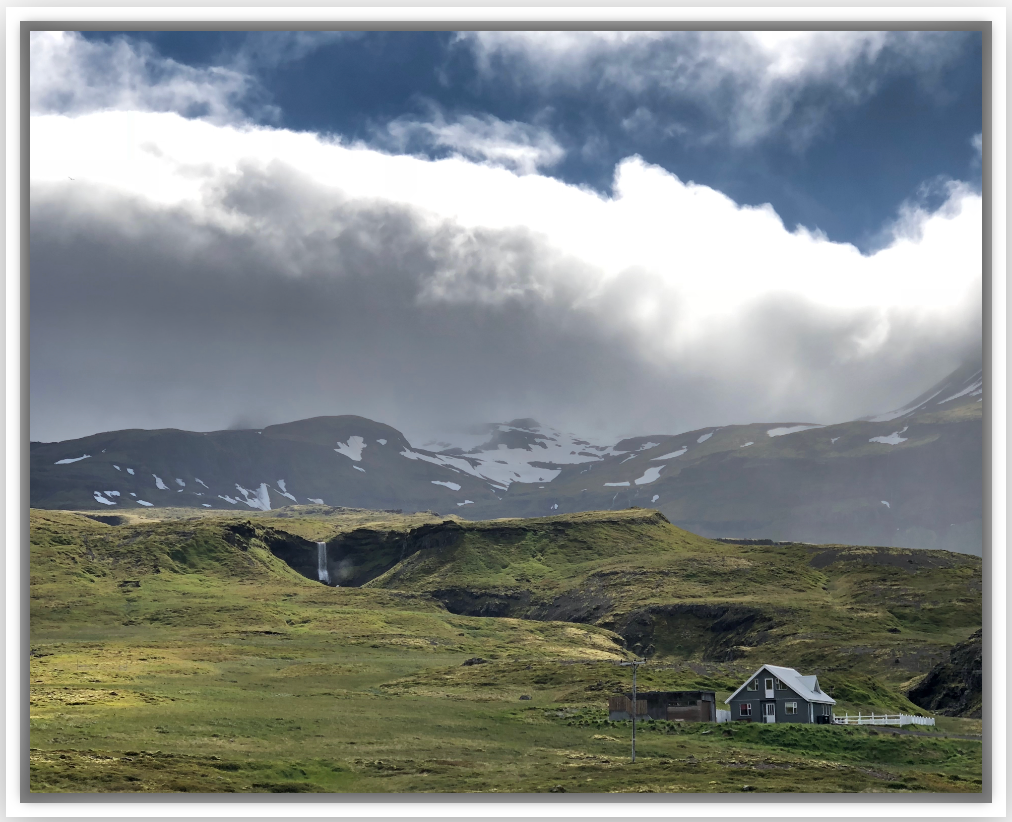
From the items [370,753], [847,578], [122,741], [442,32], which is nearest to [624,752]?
[370,753]

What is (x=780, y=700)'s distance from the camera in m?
52.8

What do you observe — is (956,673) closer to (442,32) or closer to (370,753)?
(370,753)

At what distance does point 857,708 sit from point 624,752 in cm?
2520

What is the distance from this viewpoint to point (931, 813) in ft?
59.9

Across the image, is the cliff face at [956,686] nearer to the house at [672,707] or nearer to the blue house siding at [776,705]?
the blue house siding at [776,705]

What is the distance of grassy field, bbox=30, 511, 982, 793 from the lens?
34.2 meters

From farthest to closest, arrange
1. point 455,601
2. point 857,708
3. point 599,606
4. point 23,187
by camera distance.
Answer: point 455,601 < point 599,606 < point 857,708 < point 23,187

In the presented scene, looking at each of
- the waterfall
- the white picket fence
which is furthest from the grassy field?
the waterfall

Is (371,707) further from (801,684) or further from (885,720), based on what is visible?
(885,720)

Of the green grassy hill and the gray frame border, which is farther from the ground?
the gray frame border

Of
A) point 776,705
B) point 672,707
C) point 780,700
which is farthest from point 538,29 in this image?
point 672,707

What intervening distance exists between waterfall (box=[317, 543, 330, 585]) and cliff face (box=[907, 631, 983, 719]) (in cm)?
13341

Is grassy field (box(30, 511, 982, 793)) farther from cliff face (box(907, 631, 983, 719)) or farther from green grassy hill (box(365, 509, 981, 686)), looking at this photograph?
green grassy hill (box(365, 509, 981, 686))

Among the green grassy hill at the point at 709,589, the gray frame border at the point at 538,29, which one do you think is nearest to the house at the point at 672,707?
the green grassy hill at the point at 709,589
